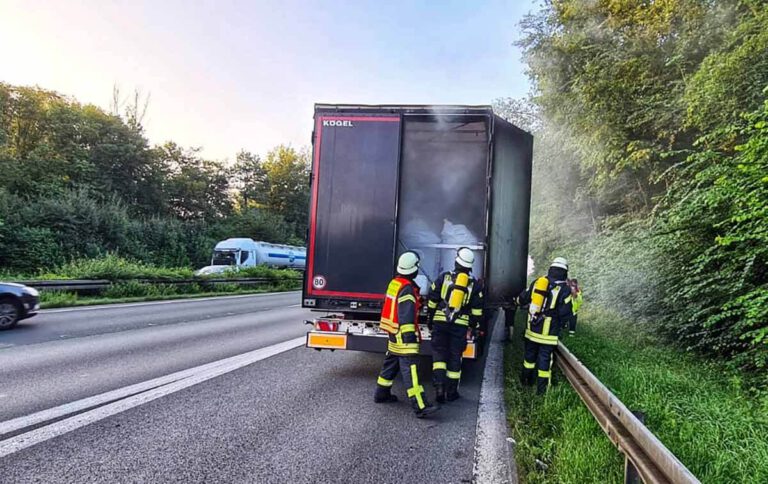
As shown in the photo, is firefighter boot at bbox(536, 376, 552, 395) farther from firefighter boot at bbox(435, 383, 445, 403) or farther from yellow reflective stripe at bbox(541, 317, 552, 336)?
firefighter boot at bbox(435, 383, 445, 403)

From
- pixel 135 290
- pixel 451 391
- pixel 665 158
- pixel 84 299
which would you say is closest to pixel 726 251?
pixel 451 391

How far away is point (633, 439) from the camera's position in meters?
2.95

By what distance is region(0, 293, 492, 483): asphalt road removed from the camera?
3.32 metres

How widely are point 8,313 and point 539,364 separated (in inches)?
367

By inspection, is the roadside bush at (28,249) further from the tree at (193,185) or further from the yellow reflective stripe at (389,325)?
the yellow reflective stripe at (389,325)

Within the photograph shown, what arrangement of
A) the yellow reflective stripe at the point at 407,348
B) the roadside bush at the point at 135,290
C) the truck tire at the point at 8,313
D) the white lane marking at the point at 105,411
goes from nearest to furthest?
the white lane marking at the point at 105,411 → the yellow reflective stripe at the point at 407,348 → the truck tire at the point at 8,313 → the roadside bush at the point at 135,290

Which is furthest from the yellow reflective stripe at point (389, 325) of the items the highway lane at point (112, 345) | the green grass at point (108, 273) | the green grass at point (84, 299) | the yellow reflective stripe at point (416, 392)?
the green grass at point (108, 273)

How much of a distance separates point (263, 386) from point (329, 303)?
1257mm

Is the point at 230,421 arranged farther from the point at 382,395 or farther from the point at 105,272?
the point at 105,272

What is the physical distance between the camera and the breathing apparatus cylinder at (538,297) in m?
5.55

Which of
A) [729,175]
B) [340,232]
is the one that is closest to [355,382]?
[340,232]

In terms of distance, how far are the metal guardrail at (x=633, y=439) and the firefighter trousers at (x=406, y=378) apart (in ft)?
4.83

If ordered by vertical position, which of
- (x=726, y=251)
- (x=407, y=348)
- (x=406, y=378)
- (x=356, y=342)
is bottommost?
(x=406, y=378)

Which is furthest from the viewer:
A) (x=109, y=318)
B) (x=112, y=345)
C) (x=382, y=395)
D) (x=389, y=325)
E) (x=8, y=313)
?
(x=109, y=318)
